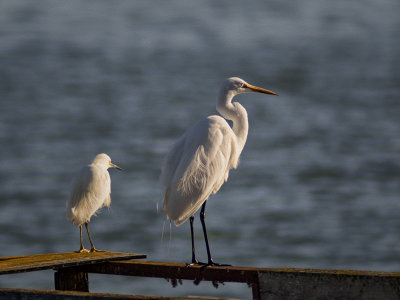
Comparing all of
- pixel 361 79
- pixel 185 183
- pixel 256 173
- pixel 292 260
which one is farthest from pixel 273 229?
pixel 361 79

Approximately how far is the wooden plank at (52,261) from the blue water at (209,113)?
5.93 metres

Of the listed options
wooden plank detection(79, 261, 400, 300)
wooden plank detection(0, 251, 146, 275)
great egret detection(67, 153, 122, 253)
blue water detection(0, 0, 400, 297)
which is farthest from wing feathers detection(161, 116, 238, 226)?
blue water detection(0, 0, 400, 297)

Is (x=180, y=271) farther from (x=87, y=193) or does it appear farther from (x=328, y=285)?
(x=87, y=193)

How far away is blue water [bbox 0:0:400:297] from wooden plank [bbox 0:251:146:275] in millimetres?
5932

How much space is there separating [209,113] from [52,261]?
1747cm

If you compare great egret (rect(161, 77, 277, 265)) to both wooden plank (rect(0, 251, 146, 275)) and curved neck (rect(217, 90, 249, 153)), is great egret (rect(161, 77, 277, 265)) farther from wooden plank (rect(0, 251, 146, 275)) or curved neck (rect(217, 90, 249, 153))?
wooden plank (rect(0, 251, 146, 275))

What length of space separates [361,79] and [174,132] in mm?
9266

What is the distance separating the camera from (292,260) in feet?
43.1

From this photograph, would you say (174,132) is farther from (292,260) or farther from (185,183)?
(185,183)

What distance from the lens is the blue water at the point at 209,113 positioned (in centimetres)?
1390

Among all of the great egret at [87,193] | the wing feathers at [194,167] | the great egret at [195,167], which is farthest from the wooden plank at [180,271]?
the great egret at [87,193]

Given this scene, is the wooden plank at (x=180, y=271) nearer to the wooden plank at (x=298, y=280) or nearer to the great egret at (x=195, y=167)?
the wooden plank at (x=298, y=280)

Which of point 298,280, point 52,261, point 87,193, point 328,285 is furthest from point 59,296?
point 87,193

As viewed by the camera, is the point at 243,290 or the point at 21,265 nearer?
the point at 21,265
